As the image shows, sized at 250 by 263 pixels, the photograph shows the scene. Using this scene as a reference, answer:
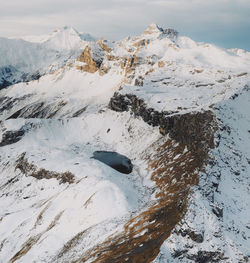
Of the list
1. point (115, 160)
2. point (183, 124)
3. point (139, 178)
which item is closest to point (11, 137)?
point (115, 160)

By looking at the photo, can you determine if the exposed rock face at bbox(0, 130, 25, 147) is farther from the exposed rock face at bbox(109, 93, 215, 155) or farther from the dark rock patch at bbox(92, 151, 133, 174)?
the exposed rock face at bbox(109, 93, 215, 155)

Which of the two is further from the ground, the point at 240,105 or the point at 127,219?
the point at 240,105

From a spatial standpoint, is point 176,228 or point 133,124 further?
point 133,124

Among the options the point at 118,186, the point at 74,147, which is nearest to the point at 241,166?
the point at 118,186

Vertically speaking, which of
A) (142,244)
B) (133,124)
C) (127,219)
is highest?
(142,244)

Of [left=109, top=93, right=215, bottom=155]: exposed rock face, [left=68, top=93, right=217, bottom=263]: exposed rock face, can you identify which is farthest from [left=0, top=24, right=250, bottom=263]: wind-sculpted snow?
[left=109, top=93, right=215, bottom=155]: exposed rock face

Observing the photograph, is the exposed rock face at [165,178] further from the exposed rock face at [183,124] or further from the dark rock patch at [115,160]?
the dark rock patch at [115,160]

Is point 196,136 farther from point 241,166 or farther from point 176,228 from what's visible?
point 176,228
